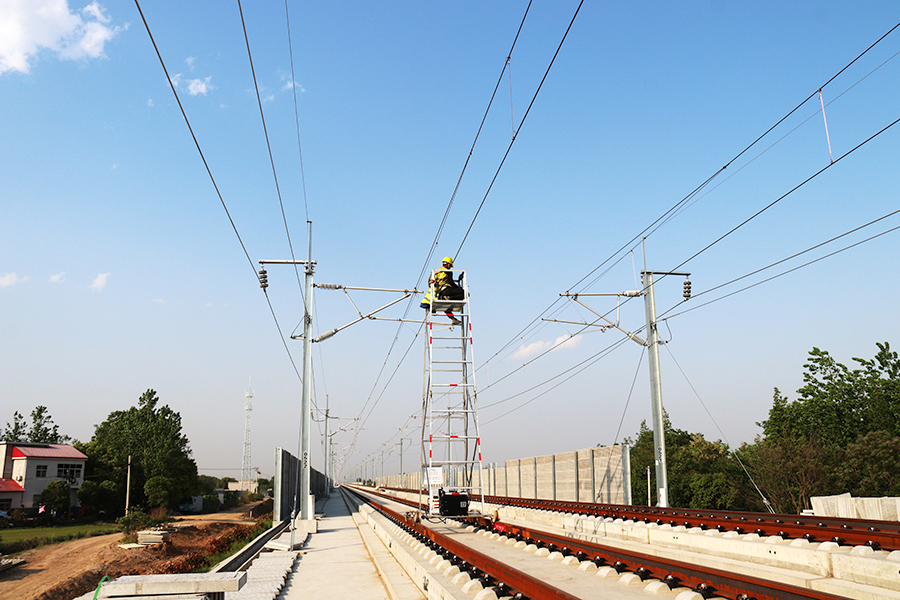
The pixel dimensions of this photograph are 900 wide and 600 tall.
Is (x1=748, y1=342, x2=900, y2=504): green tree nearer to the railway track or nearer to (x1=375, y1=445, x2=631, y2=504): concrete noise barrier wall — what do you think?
(x1=375, y1=445, x2=631, y2=504): concrete noise barrier wall

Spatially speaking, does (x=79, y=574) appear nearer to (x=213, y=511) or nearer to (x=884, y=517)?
(x=884, y=517)

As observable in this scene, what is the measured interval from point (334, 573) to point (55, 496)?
5311cm

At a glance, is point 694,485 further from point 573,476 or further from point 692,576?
point 692,576

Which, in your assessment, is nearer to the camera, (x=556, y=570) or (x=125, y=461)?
(x=556, y=570)

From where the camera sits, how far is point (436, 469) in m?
18.1

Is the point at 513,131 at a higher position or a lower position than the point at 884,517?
higher

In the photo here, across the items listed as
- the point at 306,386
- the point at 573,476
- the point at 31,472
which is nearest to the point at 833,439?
the point at 573,476

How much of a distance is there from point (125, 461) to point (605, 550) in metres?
67.0

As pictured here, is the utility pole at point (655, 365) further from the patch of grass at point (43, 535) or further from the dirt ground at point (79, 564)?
the patch of grass at point (43, 535)

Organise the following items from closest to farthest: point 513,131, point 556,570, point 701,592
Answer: point 701,592 < point 556,570 < point 513,131

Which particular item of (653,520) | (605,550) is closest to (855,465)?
(653,520)

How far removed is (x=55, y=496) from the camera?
178 ft

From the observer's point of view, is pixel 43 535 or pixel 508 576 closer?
pixel 508 576

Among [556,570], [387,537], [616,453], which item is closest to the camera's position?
[556,570]
